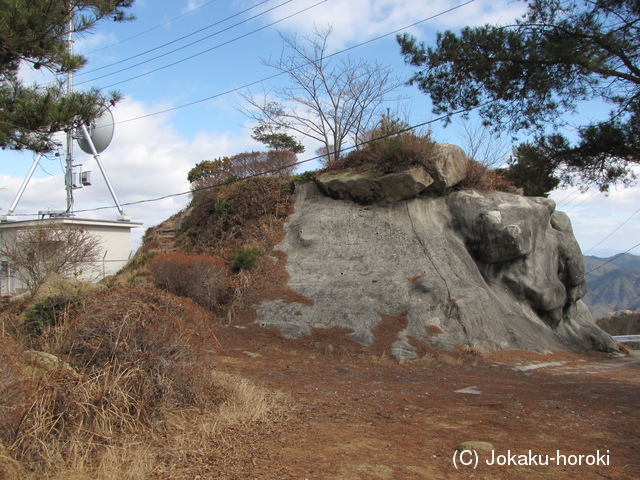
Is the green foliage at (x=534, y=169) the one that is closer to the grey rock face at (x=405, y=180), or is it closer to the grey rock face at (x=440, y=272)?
the grey rock face at (x=440, y=272)

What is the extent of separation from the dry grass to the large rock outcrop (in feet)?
21.5

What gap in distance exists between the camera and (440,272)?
14.6 metres

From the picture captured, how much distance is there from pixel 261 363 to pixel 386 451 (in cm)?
525

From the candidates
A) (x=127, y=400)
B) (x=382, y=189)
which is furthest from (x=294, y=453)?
(x=382, y=189)

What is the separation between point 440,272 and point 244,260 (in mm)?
5750

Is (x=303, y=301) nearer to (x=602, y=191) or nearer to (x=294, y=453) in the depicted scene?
(x=602, y=191)

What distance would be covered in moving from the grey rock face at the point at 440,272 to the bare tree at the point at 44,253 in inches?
247

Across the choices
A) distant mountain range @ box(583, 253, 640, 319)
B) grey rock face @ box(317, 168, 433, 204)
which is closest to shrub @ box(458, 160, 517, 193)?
grey rock face @ box(317, 168, 433, 204)

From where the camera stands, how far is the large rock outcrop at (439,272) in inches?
517

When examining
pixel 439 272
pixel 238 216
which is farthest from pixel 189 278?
pixel 439 272

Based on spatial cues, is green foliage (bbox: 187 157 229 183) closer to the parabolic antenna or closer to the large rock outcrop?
the parabolic antenna

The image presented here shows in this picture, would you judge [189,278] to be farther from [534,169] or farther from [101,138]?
[101,138]

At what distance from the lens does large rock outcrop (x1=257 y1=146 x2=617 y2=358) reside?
13.1 m

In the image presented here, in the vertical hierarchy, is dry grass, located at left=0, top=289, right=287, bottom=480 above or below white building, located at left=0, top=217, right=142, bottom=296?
below
